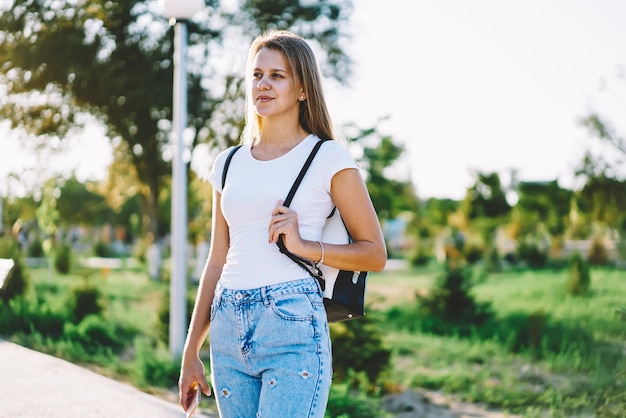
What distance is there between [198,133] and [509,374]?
12062mm

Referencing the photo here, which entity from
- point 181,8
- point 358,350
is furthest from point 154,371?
point 181,8

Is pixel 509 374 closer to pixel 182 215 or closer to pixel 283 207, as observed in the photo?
pixel 182 215

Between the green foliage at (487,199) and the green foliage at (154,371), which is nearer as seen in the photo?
the green foliage at (154,371)

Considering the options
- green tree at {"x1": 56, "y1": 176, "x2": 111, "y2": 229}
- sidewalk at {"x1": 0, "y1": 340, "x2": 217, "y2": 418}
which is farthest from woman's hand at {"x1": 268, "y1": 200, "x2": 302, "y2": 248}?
green tree at {"x1": 56, "y1": 176, "x2": 111, "y2": 229}

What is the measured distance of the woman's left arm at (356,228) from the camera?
2.03 meters

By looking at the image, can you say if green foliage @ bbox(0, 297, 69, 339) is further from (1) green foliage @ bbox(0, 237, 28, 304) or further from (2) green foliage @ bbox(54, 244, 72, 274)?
(2) green foliage @ bbox(54, 244, 72, 274)

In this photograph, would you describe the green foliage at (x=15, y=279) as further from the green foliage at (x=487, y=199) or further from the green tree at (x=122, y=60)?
the green foliage at (x=487, y=199)

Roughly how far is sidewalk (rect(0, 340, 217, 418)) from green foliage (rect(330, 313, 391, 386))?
2.31 metres

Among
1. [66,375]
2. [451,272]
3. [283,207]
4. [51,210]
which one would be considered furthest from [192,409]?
[51,210]

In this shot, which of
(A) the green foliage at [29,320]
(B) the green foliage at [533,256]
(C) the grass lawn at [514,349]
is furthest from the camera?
(B) the green foliage at [533,256]

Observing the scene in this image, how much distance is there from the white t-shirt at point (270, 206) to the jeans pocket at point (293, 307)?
0.05 meters

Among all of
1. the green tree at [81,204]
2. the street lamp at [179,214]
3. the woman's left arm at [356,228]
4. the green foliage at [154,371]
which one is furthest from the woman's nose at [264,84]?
the green tree at [81,204]

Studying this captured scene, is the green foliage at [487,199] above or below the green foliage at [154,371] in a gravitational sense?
above

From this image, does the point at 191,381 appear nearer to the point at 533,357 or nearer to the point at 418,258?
the point at 533,357
